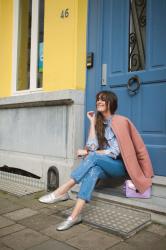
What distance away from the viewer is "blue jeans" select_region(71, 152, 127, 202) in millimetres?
3113

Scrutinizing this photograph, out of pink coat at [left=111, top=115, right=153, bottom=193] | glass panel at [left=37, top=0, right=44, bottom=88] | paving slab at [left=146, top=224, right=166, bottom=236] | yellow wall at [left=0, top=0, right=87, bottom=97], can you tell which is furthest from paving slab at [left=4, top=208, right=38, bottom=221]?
glass panel at [left=37, top=0, right=44, bottom=88]

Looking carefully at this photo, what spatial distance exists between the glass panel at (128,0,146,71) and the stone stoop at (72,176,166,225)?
141 centimetres

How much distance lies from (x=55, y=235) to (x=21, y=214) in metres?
0.76

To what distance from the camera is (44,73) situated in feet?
15.9

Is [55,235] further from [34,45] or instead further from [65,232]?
[34,45]

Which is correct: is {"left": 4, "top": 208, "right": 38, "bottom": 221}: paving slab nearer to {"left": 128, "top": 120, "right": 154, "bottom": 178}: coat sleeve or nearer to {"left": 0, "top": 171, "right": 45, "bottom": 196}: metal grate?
{"left": 0, "top": 171, "right": 45, "bottom": 196}: metal grate

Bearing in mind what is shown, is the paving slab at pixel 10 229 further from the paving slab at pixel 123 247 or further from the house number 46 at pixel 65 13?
the house number 46 at pixel 65 13

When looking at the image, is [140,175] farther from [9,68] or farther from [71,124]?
[9,68]

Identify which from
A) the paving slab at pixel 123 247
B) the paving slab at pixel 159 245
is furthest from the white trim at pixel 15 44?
the paving slab at pixel 159 245

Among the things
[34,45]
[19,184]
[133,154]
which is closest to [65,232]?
[133,154]

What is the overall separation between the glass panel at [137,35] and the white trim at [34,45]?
1.88 m

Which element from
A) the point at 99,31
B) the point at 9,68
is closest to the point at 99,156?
the point at 99,31

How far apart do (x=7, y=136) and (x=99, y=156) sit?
272 cm

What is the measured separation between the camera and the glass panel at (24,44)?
5629 mm
